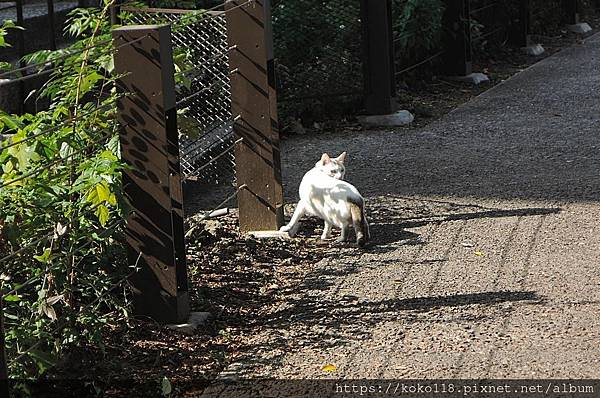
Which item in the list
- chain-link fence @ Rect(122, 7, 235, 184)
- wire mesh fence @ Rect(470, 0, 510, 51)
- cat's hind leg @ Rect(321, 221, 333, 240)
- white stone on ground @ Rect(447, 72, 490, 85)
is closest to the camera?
chain-link fence @ Rect(122, 7, 235, 184)

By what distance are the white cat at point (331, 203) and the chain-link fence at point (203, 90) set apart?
51cm

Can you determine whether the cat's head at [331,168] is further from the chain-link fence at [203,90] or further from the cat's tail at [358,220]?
the chain-link fence at [203,90]

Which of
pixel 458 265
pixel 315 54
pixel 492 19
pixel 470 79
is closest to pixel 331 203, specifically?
pixel 458 265

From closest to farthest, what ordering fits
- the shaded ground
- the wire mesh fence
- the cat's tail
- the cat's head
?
the shaded ground, the cat's tail, the cat's head, the wire mesh fence

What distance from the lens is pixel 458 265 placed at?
525 centimetres

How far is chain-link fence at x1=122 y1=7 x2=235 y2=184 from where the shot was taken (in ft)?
17.9

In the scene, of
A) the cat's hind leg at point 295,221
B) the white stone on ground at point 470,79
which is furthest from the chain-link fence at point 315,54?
the cat's hind leg at point 295,221

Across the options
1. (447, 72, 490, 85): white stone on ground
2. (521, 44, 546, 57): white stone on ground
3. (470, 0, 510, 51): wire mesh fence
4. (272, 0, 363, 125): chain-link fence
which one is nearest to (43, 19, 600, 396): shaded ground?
(272, 0, 363, 125): chain-link fence

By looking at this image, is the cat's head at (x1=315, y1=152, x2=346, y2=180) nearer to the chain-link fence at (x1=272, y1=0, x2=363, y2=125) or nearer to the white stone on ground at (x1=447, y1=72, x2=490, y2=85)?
the chain-link fence at (x1=272, y1=0, x2=363, y2=125)

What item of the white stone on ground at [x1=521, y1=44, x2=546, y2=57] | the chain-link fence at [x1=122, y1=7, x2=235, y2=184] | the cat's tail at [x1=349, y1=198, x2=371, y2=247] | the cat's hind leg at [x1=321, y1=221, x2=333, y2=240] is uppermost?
the chain-link fence at [x1=122, y1=7, x2=235, y2=184]

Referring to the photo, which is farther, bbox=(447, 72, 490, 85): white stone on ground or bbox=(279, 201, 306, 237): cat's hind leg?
bbox=(447, 72, 490, 85): white stone on ground

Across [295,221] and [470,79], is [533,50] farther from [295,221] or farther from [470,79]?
[295,221]

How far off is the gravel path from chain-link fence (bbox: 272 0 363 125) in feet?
1.87

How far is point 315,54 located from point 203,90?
Answer: 11.4 ft
